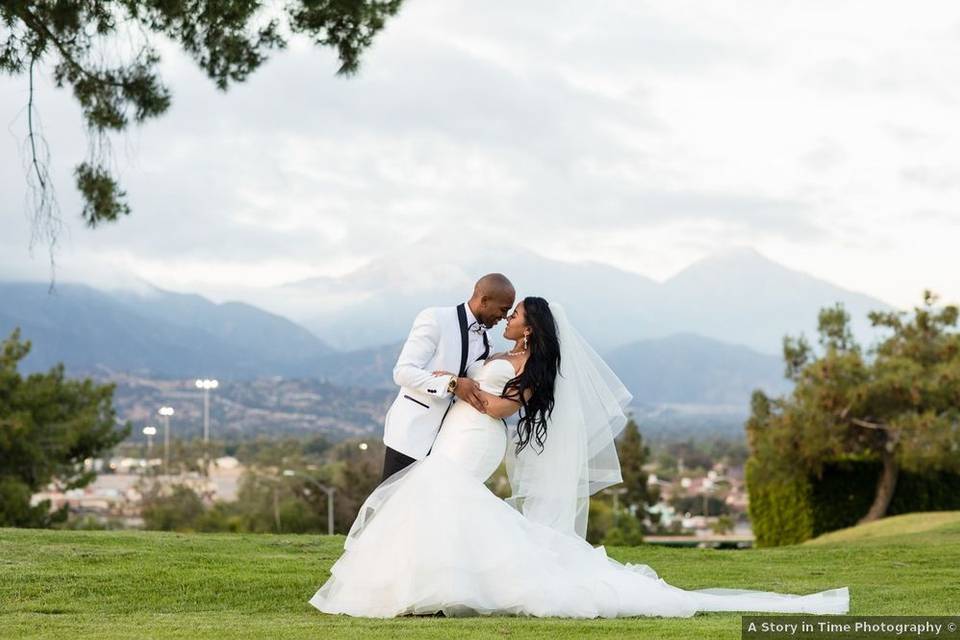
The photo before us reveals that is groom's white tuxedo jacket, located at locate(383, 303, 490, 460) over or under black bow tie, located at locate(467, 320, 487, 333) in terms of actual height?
under

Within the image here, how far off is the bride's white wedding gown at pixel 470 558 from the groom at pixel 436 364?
107 mm

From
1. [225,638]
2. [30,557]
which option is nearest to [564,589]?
[225,638]

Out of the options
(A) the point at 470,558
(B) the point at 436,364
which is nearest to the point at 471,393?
(B) the point at 436,364

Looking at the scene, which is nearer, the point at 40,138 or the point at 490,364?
the point at 490,364

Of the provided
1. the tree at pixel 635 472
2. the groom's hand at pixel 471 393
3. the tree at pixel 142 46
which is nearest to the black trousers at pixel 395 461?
the groom's hand at pixel 471 393

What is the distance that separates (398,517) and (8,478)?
29.0m

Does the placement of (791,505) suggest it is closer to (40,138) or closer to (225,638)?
(40,138)

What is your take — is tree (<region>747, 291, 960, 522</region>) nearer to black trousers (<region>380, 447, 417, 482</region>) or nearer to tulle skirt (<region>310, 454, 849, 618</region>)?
tulle skirt (<region>310, 454, 849, 618</region>)

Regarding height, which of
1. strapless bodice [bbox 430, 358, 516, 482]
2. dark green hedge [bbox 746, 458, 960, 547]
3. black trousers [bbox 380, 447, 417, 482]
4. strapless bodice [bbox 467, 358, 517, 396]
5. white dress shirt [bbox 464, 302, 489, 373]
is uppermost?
white dress shirt [bbox 464, 302, 489, 373]

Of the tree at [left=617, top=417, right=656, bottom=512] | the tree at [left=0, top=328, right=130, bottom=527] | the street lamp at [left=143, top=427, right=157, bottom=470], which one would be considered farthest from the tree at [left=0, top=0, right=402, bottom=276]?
the street lamp at [left=143, top=427, right=157, bottom=470]

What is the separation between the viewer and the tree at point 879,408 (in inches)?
1156

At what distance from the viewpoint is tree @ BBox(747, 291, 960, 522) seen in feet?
96.4

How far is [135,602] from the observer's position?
29.7ft

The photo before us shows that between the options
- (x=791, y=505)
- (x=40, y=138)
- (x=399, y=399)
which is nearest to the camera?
(x=399, y=399)
